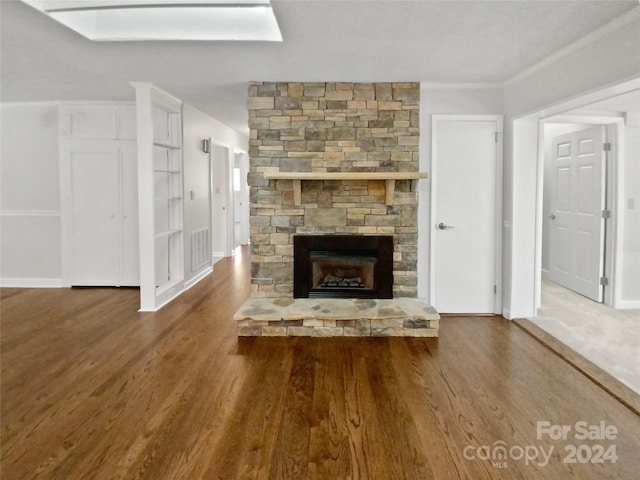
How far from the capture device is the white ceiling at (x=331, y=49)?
2465 mm

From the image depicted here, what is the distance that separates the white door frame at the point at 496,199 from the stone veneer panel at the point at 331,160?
0.75 feet

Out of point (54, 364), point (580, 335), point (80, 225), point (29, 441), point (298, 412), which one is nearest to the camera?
point (29, 441)

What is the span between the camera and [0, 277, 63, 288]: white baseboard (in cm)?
538

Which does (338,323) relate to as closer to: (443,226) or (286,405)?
(286,405)

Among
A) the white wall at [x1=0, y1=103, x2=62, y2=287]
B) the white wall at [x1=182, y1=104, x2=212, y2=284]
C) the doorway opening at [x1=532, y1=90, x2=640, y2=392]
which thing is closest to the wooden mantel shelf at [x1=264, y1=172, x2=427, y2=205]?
the doorway opening at [x1=532, y1=90, x2=640, y2=392]

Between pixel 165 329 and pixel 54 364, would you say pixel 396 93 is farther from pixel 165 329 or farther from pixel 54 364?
pixel 54 364

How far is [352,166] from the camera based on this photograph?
4027mm

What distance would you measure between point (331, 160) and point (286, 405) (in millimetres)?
2392

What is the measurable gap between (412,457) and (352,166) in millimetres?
2727

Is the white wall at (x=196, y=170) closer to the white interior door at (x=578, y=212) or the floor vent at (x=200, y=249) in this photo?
the floor vent at (x=200, y=249)

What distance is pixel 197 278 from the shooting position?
19.3 ft

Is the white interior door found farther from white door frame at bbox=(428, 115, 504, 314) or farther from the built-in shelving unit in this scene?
the built-in shelving unit

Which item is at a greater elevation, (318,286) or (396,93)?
(396,93)

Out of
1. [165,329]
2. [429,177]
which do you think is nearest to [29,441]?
[165,329]
